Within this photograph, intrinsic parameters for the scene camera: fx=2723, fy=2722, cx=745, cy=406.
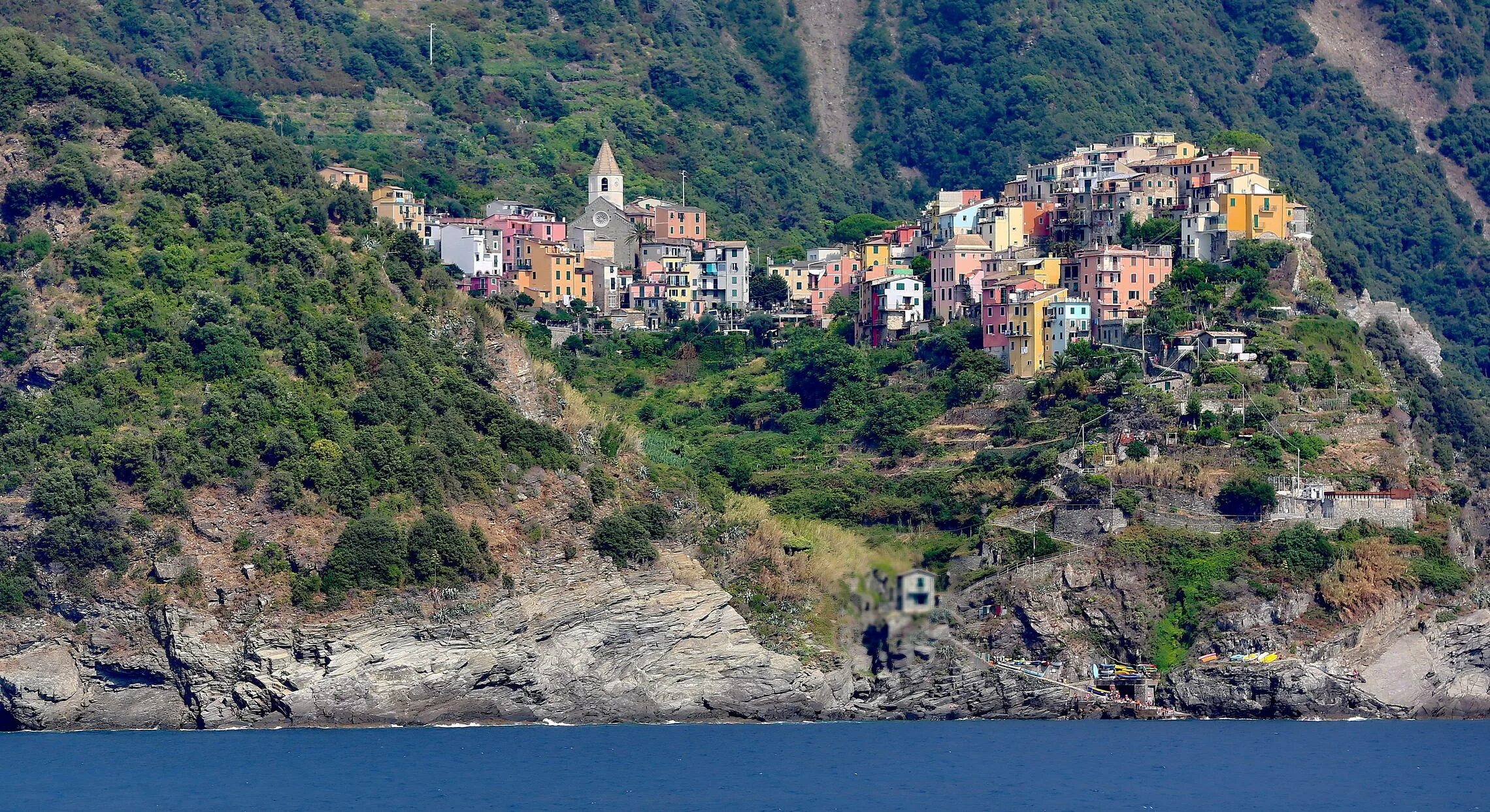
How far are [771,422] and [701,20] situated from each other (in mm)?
58212

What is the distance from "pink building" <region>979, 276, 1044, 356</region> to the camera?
80.9 metres

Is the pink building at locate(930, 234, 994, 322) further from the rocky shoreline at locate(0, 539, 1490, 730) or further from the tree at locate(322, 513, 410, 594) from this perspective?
the tree at locate(322, 513, 410, 594)

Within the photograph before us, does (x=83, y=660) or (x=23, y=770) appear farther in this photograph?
(x=83, y=660)

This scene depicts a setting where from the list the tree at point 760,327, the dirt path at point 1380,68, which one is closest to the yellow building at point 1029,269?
the tree at point 760,327

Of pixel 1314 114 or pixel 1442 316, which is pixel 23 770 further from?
pixel 1314 114

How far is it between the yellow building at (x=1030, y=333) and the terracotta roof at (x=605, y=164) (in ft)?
100

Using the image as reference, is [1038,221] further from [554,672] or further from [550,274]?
[554,672]

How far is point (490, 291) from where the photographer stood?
90688mm

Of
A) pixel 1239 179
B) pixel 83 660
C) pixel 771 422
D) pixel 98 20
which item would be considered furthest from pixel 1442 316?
pixel 83 660

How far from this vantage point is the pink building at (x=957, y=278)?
84.8 meters

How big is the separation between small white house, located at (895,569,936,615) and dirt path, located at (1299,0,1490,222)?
87577 millimetres

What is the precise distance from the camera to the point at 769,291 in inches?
3740

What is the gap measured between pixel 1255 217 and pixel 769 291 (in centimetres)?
1914

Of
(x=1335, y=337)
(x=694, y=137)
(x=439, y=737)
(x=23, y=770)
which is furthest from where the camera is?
(x=694, y=137)
